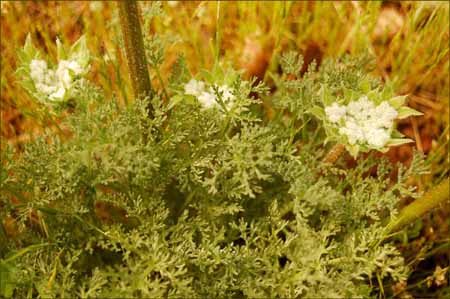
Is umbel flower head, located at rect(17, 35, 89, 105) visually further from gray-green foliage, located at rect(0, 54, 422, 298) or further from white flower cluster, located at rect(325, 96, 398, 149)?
white flower cluster, located at rect(325, 96, 398, 149)

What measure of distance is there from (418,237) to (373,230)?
58 cm

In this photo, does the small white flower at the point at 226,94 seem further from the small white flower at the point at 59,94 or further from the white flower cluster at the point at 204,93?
the small white flower at the point at 59,94

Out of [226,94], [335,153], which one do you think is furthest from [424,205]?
[226,94]

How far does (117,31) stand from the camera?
156cm

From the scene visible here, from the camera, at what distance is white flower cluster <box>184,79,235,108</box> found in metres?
1.30

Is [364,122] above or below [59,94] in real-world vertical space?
below

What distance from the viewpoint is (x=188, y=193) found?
139 centimetres

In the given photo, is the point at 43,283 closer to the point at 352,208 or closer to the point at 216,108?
the point at 216,108

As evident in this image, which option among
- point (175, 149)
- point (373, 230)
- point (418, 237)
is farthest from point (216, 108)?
point (418, 237)

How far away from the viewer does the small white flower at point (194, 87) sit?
1326mm

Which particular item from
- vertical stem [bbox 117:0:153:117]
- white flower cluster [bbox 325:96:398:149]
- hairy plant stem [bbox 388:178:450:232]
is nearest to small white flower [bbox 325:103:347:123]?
white flower cluster [bbox 325:96:398:149]

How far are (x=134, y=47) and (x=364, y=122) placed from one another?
477 mm

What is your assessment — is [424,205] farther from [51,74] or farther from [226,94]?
[51,74]

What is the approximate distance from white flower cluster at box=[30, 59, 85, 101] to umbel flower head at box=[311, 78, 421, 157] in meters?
0.50
